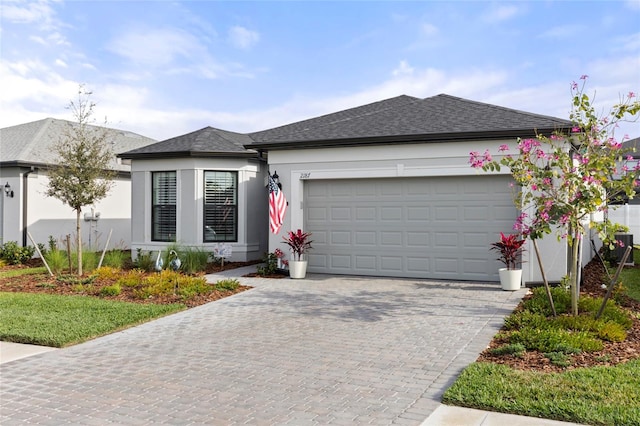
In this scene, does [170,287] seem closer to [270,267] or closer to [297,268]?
[270,267]

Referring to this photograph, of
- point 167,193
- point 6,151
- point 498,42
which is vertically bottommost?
point 167,193

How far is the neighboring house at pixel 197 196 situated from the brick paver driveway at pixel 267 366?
593 centimetres

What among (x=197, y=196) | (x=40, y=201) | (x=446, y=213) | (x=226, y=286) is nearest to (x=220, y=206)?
(x=197, y=196)

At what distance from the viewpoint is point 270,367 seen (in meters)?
6.00

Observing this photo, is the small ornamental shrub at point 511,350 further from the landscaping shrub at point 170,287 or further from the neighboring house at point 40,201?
the neighboring house at point 40,201

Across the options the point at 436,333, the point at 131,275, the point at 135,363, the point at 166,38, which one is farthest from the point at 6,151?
the point at 436,333

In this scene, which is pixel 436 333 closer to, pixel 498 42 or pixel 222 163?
pixel 498 42

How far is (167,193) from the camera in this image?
1567 cm

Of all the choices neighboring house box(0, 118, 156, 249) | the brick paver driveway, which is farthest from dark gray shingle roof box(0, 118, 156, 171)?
the brick paver driveway

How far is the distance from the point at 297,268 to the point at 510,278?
4.83 meters

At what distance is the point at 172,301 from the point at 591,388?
7.37m

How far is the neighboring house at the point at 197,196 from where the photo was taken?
1521cm

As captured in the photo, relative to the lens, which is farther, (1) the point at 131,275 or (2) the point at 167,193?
(2) the point at 167,193

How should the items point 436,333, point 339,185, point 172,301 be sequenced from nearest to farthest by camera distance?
point 436,333
point 172,301
point 339,185
